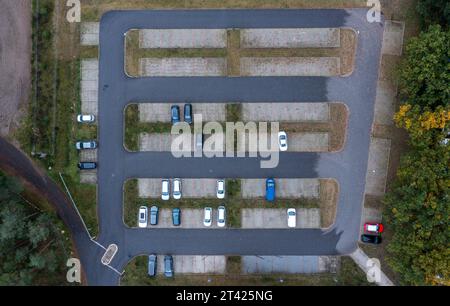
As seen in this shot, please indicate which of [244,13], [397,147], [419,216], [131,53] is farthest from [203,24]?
[419,216]

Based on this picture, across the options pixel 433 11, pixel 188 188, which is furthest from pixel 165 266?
pixel 433 11

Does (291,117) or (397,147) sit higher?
(291,117)

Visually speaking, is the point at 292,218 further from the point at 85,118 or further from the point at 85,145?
the point at 85,118

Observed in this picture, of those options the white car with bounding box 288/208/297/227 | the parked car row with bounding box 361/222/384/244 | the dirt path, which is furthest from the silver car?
the parked car row with bounding box 361/222/384/244

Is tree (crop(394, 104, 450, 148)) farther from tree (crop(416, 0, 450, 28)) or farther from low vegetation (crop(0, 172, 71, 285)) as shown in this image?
low vegetation (crop(0, 172, 71, 285))

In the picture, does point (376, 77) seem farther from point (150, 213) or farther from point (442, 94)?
point (150, 213)

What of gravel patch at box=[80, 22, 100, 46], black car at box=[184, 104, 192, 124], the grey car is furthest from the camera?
gravel patch at box=[80, 22, 100, 46]

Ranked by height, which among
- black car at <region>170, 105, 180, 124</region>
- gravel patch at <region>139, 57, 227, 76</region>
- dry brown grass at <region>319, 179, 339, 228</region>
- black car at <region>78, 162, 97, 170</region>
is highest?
gravel patch at <region>139, 57, 227, 76</region>
